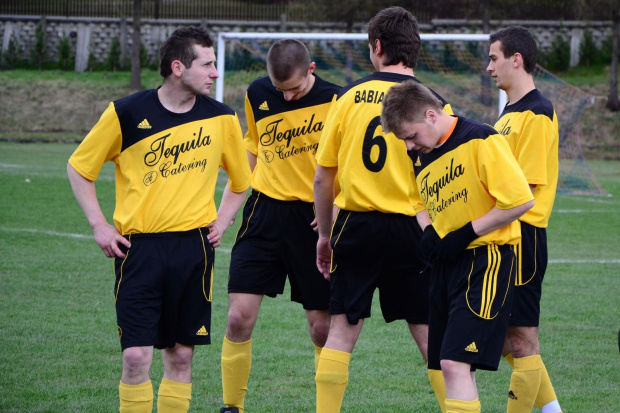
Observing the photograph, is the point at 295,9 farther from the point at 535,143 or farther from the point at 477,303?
the point at 477,303

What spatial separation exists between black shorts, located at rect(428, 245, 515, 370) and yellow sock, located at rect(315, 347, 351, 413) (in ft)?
2.15

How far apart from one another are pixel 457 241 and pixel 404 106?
64 cm

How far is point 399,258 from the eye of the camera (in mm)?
4645

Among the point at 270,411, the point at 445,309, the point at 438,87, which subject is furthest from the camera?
the point at 438,87

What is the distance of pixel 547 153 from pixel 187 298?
1996 millimetres

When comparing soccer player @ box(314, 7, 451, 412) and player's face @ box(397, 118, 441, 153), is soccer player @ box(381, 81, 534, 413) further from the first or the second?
soccer player @ box(314, 7, 451, 412)

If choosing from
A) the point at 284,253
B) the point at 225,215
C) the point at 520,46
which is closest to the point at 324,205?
Answer: the point at 225,215

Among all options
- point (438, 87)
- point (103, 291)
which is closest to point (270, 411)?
point (103, 291)

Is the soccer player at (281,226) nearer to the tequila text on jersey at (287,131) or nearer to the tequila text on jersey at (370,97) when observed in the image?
the tequila text on jersey at (287,131)

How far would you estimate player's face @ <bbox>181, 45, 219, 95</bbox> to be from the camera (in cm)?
436

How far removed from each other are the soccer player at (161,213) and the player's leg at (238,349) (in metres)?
0.65

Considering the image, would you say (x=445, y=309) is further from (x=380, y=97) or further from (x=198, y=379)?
(x=198, y=379)

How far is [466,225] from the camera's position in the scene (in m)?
3.97

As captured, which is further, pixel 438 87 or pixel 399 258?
pixel 438 87
